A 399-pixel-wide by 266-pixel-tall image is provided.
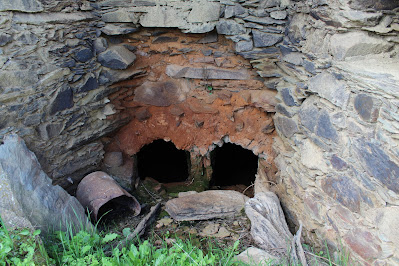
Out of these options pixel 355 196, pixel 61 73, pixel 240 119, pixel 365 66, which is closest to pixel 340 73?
pixel 365 66

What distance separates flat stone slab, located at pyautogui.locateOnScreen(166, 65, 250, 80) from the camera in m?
3.65

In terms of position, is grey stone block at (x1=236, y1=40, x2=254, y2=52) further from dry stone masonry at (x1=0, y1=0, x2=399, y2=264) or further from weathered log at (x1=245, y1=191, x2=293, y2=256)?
weathered log at (x1=245, y1=191, x2=293, y2=256)

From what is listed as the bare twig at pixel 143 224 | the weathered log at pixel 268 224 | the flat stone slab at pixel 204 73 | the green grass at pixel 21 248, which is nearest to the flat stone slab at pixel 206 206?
the bare twig at pixel 143 224

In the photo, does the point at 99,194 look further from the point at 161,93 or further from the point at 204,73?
the point at 204,73

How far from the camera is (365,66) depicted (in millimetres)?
2176

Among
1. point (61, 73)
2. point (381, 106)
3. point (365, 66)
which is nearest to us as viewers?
point (381, 106)

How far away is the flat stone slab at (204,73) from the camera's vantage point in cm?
365

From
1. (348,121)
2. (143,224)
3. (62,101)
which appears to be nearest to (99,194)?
(143,224)

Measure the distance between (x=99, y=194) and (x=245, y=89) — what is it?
1.90 m

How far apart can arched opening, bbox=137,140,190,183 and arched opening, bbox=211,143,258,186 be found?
20.5 inches

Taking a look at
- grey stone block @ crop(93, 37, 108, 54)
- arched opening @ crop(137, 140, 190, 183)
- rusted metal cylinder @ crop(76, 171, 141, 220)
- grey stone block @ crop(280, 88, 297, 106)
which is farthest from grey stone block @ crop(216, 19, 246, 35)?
arched opening @ crop(137, 140, 190, 183)

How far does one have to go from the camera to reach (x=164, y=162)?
547 cm

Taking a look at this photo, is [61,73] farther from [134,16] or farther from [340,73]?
[340,73]

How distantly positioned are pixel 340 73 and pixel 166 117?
224cm
